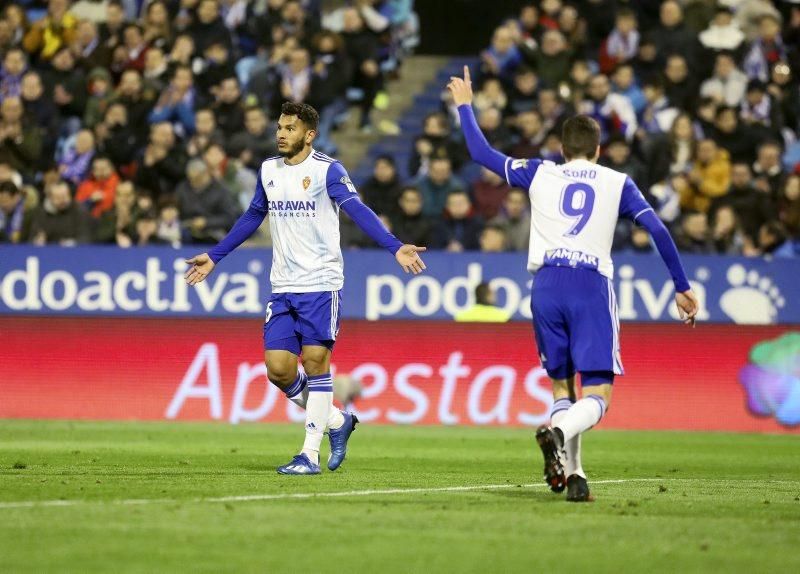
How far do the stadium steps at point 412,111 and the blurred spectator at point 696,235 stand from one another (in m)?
4.38

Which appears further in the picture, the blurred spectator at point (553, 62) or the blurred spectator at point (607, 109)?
the blurred spectator at point (553, 62)

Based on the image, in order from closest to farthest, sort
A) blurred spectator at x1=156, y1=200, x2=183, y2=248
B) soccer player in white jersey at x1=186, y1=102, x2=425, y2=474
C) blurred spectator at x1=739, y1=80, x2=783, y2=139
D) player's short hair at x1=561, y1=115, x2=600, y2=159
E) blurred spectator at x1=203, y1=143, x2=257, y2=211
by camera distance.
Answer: player's short hair at x1=561, y1=115, x2=600, y2=159
soccer player in white jersey at x1=186, y1=102, x2=425, y2=474
blurred spectator at x1=156, y1=200, x2=183, y2=248
blurred spectator at x1=203, y1=143, x2=257, y2=211
blurred spectator at x1=739, y1=80, x2=783, y2=139

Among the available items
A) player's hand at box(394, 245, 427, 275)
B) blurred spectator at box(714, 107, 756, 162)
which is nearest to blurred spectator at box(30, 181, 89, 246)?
blurred spectator at box(714, 107, 756, 162)

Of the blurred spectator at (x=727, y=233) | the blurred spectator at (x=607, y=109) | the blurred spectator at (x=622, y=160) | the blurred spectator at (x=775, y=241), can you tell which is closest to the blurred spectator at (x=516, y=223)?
the blurred spectator at (x=622, y=160)

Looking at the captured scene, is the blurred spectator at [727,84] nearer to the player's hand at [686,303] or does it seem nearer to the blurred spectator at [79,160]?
the blurred spectator at [79,160]

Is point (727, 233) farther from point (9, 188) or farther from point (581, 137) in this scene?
point (581, 137)

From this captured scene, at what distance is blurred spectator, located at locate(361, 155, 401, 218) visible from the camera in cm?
2150

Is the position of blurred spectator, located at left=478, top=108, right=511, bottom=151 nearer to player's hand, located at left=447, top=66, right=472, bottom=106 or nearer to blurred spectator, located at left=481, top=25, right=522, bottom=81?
blurred spectator, located at left=481, top=25, right=522, bottom=81

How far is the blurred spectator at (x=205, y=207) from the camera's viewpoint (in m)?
21.3

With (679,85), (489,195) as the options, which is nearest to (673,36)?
(679,85)

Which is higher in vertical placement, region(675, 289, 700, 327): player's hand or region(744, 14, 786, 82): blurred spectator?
region(744, 14, 786, 82): blurred spectator

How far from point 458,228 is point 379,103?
13.0 feet

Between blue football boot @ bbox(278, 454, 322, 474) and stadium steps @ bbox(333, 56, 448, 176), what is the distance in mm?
13161

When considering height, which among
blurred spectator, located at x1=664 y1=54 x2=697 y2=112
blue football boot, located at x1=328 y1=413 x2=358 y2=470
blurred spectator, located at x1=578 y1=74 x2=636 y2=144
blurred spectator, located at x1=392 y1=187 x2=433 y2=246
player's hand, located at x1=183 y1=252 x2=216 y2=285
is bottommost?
blue football boot, located at x1=328 y1=413 x2=358 y2=470
